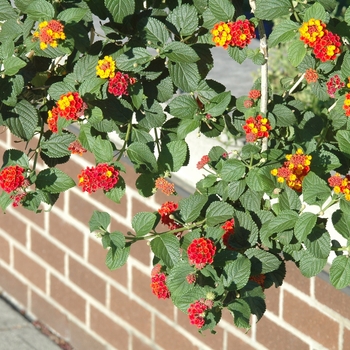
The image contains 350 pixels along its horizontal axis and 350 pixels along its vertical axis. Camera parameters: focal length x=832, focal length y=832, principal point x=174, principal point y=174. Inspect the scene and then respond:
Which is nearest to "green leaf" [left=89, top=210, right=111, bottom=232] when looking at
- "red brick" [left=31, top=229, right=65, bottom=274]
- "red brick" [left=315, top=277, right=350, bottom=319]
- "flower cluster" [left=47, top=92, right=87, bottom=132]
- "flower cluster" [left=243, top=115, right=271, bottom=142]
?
"flower cluster" [left=47, top=92, right=87, bottom=132]

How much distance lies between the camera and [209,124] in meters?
1.73

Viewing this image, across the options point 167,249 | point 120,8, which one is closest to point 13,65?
point 120,8

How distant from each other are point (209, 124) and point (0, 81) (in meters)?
0.44

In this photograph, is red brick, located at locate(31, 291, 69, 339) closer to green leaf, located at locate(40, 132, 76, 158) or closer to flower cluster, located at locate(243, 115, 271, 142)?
green leaf, located at locate(40, 132, 76, 158)

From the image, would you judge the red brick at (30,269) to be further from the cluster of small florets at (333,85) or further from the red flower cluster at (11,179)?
the cluster of small florets at (333,85)

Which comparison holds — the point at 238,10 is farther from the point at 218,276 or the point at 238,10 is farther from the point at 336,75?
the point at 218,276

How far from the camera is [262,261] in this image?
153 cm

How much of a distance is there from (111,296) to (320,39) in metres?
1.99

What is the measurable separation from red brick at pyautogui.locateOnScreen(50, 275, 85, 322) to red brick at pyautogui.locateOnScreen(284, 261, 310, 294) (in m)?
1.21

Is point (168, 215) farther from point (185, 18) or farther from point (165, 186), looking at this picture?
point (185, 18)

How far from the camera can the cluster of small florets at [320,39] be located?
152 centimetres

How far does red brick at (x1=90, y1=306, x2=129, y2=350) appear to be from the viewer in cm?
332

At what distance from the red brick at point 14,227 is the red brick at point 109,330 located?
1.69 feet

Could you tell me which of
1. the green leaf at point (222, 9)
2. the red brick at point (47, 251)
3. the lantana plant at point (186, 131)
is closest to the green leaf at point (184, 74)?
the lantana plant at point (186, 131)
